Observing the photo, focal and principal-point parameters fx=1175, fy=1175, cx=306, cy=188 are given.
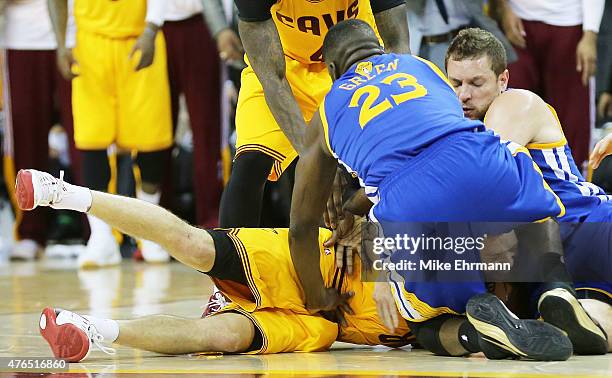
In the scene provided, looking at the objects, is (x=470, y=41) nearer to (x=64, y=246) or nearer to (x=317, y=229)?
(x=317, y=229)

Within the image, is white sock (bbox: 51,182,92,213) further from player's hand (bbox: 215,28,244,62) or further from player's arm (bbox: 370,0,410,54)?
player's hand (bbox: 215,28,244,62)

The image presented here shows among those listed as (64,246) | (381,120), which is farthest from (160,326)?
→ (64,246)

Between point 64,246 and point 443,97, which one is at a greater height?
point 443,97

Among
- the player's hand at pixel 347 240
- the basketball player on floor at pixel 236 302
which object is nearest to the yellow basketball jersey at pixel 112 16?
the basketball player on floor at pixel 236 302

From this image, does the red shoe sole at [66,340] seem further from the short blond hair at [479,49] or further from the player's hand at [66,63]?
the player's hand at [66,63]

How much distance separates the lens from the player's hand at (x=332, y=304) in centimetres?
427

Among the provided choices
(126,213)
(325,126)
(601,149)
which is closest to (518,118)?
(601,149)

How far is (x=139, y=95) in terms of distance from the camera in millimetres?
9062

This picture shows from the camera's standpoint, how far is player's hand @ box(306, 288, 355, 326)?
4.27 m

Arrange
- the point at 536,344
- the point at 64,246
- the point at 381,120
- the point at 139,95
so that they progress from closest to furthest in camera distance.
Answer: the point at 536,344 → the point at 381,120 → the point at 139,95 → the point at 64,246

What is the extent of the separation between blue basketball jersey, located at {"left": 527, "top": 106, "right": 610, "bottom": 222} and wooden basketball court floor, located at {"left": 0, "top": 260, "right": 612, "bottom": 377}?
2.26 ft

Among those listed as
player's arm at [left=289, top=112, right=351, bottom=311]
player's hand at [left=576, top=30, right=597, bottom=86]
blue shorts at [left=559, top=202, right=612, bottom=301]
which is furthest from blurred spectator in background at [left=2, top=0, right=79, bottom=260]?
blue shorts at [left=559, top=202, right=612, bottom=301]

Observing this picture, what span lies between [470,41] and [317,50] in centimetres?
86

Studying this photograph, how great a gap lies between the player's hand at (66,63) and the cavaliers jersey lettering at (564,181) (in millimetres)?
5212
